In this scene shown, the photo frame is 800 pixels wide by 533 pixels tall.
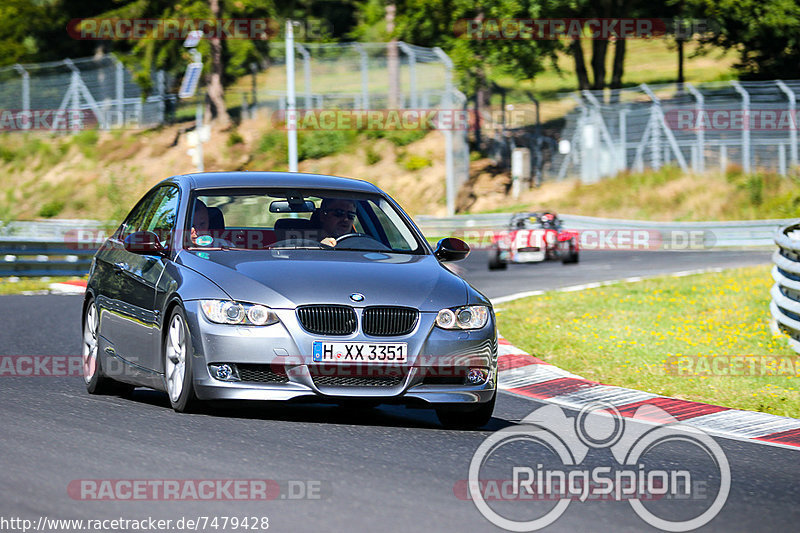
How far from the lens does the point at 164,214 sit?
9.09 metres

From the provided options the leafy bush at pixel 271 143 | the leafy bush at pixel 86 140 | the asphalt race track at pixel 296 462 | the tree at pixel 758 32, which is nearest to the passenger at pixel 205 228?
the asphalt race track at pixel 296 462

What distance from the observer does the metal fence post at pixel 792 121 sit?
1435 inches

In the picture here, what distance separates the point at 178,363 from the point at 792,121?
32262 mm

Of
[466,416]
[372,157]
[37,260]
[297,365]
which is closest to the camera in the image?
[297,365]

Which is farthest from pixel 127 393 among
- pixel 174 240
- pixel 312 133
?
pixel 312 133

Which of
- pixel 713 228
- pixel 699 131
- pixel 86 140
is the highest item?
pixel 699 131

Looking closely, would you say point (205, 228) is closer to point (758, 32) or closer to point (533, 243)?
point (533, 243)

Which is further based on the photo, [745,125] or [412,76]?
[412,76]

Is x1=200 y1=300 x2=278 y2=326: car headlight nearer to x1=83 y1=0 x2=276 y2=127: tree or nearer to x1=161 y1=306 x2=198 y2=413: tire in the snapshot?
x1=161 y1=306 x2=198 y2=413: tire

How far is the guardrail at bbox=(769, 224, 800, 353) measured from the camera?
12.5 meters

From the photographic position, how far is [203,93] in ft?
187

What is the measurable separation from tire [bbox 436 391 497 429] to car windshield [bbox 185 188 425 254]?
48.1 inches

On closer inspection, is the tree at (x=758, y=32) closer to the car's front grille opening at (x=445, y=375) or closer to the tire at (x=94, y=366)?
the tire at (x=94, y=366)

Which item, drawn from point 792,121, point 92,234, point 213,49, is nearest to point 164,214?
point 92,234
